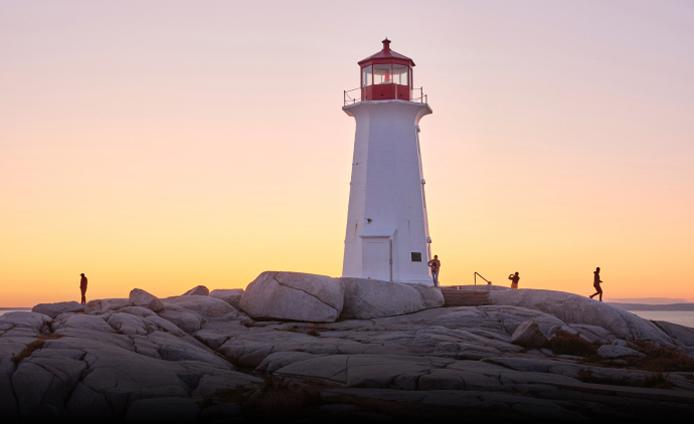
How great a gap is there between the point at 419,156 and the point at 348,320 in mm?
13758

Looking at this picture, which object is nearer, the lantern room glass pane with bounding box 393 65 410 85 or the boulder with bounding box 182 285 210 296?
the boulder with bounding box 182 285 210 296

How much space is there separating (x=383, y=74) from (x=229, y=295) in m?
15.4

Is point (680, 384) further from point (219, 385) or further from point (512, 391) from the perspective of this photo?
point (219, 385)

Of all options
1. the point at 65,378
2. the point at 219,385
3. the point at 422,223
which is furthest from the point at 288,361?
the point at 422,223

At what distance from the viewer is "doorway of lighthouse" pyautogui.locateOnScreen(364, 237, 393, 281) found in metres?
44.5

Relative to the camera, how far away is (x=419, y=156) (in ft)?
153

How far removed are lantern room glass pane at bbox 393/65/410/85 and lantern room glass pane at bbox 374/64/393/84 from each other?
0.21 meters

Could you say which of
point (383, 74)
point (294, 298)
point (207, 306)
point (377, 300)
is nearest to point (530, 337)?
point (377, 300)

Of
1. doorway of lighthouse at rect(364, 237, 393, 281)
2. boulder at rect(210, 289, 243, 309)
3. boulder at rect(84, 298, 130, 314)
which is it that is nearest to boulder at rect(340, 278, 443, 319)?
boulder at rect(210, 289, 243, 309)

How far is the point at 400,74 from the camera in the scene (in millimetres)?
46656

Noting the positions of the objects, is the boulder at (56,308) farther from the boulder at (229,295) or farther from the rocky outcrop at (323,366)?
the boulder at (229,295)

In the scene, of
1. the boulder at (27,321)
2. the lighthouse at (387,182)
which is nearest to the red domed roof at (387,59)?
the lighthouse at (387,182)

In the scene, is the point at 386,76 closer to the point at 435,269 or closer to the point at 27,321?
the point at 435,269

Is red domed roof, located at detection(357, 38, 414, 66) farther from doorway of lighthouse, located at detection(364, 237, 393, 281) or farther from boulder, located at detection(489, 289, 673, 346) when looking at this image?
boulder, located at detection(489, 289, 673, 346)
